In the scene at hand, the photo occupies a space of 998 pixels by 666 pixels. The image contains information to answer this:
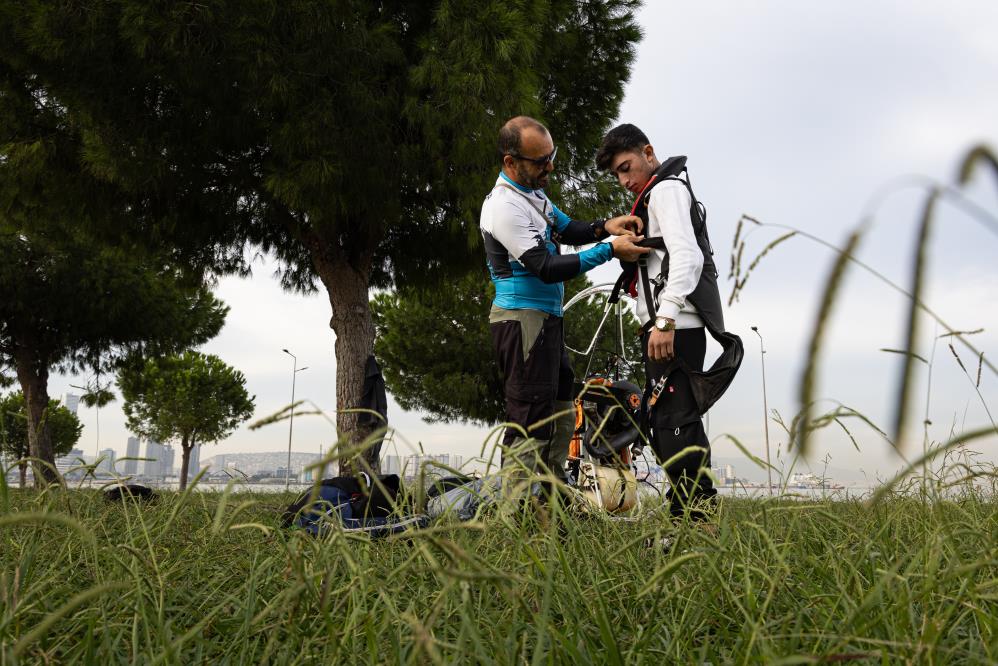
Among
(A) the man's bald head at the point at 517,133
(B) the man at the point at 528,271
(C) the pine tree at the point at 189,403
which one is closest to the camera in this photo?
(B) the man at the point at 528,271

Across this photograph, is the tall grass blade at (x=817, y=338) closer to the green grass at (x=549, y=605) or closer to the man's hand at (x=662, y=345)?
the green grass at (x=549, y=605)

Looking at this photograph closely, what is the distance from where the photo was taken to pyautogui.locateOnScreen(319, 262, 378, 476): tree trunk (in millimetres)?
7773

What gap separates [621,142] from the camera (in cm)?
321

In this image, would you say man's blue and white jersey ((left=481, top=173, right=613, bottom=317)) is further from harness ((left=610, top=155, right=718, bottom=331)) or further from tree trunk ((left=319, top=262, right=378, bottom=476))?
tree trunk ((left=319, top=262, right=378, bottom=476))

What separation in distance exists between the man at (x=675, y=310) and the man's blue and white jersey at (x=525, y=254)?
266mm

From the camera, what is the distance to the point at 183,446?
25109 mm

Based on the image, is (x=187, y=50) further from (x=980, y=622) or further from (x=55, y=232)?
(x=980, y=622)

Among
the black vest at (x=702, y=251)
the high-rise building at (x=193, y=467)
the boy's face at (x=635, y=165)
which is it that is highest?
the boy's face at (x=635, y=165)

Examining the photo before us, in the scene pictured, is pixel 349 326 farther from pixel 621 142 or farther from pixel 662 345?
pixel 662 345

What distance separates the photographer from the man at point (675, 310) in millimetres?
2854

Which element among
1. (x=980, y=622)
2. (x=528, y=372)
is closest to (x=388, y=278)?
(x=528, y=372)

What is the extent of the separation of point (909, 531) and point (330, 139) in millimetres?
5847

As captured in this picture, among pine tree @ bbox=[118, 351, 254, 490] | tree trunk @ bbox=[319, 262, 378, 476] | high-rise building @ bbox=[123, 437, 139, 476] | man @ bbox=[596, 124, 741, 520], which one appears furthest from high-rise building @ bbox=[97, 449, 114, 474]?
pine tree @ bbox=[118, 351, 254, 490]

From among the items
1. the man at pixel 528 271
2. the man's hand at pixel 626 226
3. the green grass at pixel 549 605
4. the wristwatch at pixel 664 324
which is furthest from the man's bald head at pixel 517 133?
the green grass at pixel 549 605
